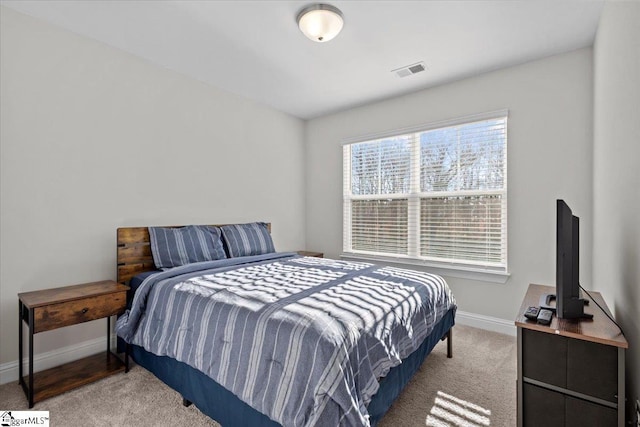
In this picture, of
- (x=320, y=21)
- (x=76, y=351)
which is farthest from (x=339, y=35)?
(x=76, y=351)

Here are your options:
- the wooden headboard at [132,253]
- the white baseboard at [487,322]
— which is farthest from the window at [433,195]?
the wooden headboard at [132,253]

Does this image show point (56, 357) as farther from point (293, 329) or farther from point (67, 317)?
point (293, 329)

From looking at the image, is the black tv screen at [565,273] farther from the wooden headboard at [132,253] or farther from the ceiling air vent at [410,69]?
the wooden headboard at [132,253]

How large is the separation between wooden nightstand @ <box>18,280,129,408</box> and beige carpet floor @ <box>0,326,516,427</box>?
7cm

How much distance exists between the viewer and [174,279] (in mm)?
2213

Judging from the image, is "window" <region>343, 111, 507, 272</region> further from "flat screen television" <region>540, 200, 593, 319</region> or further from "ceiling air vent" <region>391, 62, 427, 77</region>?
"flat screen television" <region>540, 200, 593, 319</region>

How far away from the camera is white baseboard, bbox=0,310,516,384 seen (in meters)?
2.16

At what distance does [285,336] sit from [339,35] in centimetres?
230

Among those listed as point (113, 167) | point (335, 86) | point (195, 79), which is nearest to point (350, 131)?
point (335, 86)

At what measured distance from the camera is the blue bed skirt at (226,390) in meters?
1.48

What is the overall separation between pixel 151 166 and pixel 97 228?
0.73 meters

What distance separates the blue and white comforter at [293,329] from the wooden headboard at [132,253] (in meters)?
0.50

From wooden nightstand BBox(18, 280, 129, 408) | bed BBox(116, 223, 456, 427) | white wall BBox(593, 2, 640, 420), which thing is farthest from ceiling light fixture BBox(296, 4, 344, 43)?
wooden nightstand BBox(18, 280, 129, 408)

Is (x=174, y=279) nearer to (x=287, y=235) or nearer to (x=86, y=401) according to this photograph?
(x=86, y=401)
